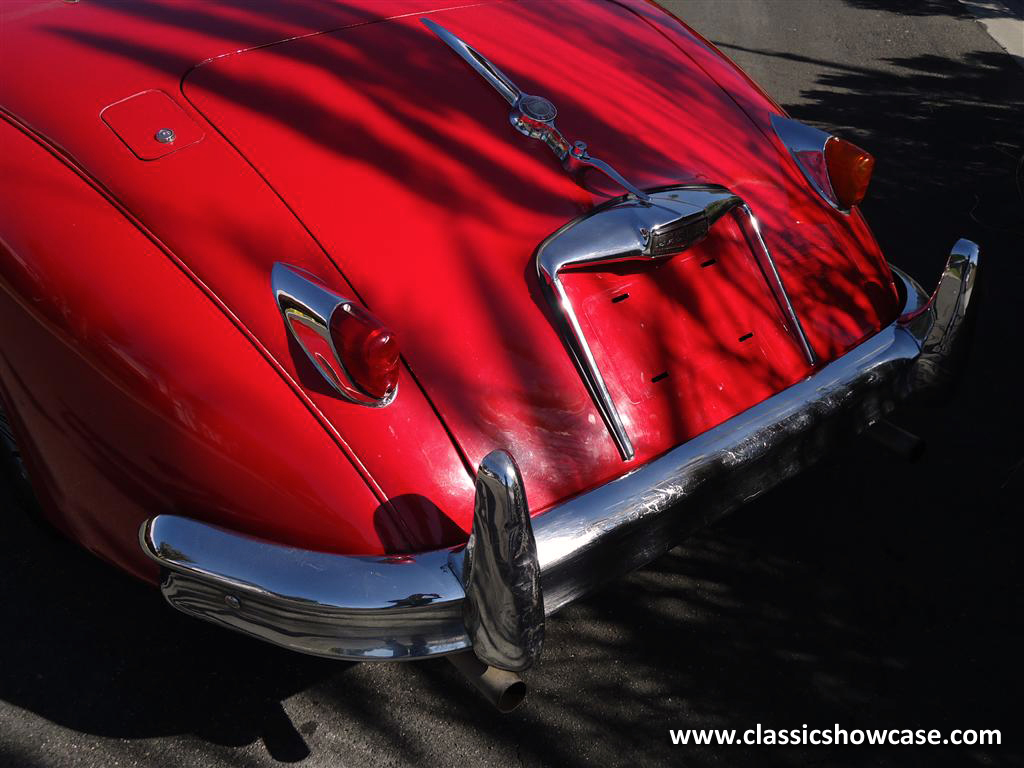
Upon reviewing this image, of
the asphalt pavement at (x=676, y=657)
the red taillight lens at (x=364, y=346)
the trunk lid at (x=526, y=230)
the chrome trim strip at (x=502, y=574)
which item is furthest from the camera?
the asphalt pavement at (x=676, y=657)

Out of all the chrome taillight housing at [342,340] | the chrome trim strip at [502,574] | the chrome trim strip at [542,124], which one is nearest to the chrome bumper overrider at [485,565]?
the chrome trim strip at [502,574]

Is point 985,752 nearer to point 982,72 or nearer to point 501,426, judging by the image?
point 501,426

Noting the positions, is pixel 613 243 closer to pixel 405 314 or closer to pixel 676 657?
pixel 405 314

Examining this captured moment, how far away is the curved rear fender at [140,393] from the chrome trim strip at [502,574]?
0.64 feet

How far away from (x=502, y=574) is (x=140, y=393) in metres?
0.80

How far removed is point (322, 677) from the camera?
8.33 feet

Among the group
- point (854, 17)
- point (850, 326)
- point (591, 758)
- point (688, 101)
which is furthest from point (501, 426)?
point (854, 17)

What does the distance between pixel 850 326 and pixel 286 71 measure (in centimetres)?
151

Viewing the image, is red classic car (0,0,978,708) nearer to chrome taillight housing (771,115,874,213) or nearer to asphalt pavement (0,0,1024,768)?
chrome taillight housing (771,115,874,213)

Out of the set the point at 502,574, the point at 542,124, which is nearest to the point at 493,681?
the point at 502,574

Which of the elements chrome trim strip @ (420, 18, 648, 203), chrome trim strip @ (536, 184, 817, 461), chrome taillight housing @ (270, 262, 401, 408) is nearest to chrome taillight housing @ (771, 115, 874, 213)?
chrome trim strip @ (536, 184, 817, 461)

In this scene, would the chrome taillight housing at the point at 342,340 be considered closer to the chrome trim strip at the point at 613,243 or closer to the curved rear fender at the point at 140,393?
the curved rear fender at the point at 140,393

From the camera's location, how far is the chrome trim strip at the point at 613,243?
86.7 inches

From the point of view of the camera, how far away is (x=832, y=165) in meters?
2.76
